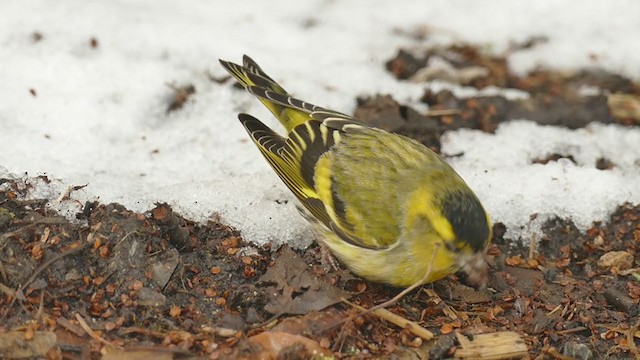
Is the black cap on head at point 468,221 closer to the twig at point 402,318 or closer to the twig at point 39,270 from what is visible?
the twig at point 402,318

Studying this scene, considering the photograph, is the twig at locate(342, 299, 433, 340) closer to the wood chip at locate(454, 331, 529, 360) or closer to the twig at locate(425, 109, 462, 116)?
the wood chip at locate(454, 331, 529, 360)

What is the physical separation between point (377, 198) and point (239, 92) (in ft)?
6.34

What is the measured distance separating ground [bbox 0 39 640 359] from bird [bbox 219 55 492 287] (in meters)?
0.21

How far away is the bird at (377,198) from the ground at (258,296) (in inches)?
8.2

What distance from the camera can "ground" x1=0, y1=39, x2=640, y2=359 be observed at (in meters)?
3.88

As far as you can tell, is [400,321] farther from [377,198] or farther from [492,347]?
[377,198]

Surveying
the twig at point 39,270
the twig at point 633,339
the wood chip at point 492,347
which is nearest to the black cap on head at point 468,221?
the wood chip at point 492,347

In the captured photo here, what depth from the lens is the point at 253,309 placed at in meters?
4.18

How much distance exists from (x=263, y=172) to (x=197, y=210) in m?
0.73

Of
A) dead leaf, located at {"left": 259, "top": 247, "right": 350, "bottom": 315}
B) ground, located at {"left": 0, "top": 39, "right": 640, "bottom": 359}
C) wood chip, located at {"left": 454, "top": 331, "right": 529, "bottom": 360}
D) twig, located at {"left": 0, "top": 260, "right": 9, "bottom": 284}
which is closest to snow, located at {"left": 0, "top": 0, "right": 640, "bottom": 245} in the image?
ground, located at {"left": 0, "top": 39, "right": 640, "bottom": 359}

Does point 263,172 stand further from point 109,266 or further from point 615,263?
point 615,263

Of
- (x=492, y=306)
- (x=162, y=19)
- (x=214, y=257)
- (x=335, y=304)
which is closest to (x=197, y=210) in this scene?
(x=214, y=257)

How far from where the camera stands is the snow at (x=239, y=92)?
16.5 ft

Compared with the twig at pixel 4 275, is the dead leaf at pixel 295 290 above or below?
below
